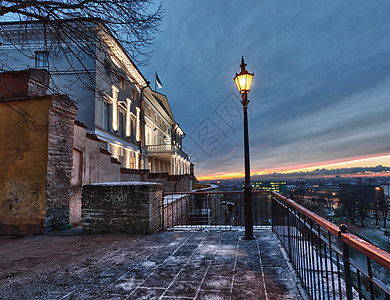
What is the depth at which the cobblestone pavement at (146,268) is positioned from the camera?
2.79 m

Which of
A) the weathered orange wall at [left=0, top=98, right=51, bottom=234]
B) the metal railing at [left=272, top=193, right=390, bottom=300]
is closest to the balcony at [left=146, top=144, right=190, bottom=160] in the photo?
the weathered orange wall at [left=0, top=98, right=51, bottom=234]

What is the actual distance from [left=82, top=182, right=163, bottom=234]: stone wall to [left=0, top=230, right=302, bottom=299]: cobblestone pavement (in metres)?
0.46

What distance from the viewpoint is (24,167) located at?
6176 mm

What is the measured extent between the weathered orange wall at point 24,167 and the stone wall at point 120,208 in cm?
135

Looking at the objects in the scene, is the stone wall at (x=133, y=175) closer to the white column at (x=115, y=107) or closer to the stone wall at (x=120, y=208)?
the white column at (x=115, y=107)

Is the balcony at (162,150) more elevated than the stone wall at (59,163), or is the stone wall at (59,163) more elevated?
the balcony at (162,150)

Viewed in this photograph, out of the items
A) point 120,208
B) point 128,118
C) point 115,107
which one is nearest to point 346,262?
point 120,208

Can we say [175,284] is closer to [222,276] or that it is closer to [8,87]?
[222,276]

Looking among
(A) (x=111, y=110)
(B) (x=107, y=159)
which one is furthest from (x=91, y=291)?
(A) (x=111, y=110)

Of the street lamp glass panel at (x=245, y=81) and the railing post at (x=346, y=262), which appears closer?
the railing post at (x=346, y=262)

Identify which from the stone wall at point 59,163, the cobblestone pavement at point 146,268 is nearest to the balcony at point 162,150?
the stone wall at point 59,163

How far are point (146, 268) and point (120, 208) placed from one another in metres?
2.65

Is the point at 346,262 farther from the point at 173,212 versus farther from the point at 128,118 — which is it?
the point at 128,118

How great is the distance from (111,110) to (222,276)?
16589 millimetres
